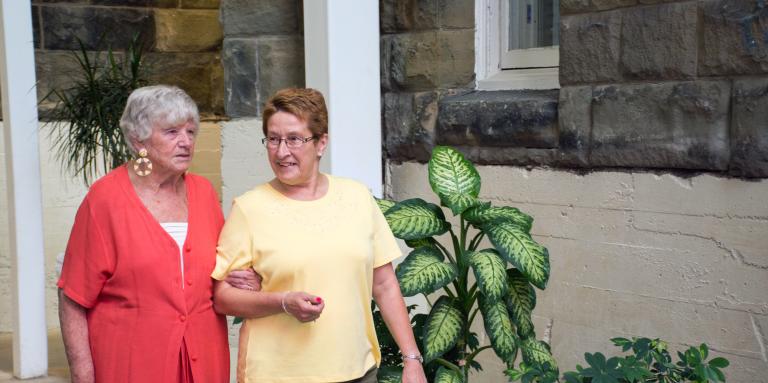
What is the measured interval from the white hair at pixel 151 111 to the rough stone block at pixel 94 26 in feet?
13.4

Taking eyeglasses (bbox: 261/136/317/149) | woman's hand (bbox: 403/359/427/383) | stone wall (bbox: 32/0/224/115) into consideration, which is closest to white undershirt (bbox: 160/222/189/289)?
eyeglasses (bbox: 261/136/317/149)

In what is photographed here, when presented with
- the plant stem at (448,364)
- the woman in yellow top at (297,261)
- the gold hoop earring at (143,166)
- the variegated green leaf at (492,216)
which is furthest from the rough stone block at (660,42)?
the gold hoop earring at (143,166)

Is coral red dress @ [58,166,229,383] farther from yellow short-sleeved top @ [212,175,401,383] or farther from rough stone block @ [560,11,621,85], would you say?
rough stone block @ [560,11,621,85]

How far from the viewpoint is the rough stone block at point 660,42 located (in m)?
3.61

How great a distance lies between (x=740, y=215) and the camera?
351 cm

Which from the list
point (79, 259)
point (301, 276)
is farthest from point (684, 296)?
point (79, 259)

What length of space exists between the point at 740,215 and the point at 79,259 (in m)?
2.15

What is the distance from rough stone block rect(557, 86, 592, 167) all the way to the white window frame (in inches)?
17.3

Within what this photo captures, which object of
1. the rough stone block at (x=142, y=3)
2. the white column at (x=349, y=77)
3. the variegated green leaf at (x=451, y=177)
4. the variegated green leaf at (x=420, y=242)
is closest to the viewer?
the variegated green leaf at (x=451, y=177)

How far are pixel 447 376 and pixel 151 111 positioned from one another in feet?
4.04

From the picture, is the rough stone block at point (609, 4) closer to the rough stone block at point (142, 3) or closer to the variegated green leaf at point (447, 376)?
the variegated green leaf at point (447, 376)

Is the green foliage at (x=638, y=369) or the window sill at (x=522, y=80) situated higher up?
the window sill at (x=522, y=80)

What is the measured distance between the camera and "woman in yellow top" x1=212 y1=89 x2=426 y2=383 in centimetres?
259

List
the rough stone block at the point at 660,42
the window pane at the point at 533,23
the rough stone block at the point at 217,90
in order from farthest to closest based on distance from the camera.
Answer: the rough stone block at the point at 217,90 → the window pane at the point at 533,23 → the rough stone block at the point at 660,42
